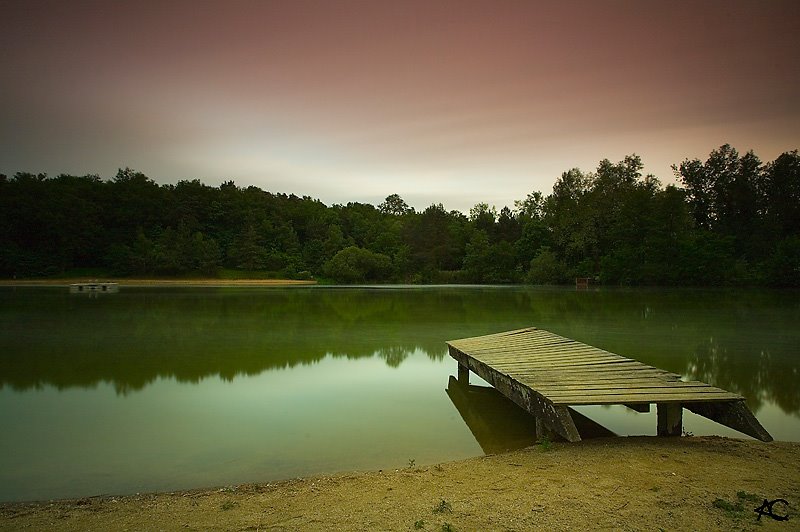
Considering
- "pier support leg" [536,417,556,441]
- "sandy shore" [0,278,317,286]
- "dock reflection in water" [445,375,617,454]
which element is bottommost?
"sandy shore" [0,278,317,286]

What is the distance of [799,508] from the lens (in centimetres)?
385

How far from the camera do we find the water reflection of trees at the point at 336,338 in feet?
34.4

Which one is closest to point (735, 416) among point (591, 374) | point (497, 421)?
point (591, 374)

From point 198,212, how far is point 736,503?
87315 mm

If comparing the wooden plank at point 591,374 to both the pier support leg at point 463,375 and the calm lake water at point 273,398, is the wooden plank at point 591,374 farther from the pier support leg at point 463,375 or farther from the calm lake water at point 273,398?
the pier support leg at point 463,375

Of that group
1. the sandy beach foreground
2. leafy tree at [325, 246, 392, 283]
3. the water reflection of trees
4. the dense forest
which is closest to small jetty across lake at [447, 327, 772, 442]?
the sandy beach foreground

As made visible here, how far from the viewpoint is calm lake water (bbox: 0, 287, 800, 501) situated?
5762mm

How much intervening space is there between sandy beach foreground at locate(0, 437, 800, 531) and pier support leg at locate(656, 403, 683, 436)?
560 millimetres

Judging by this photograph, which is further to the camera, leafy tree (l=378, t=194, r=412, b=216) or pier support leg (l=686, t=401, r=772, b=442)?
leafy tree (l=378, t=194, r=412, b=216)

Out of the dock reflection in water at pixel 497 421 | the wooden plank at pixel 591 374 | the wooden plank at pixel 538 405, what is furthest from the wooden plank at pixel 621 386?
the dock reflection in water at pixel 497 421

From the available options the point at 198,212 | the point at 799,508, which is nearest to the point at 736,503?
the point at 799,508

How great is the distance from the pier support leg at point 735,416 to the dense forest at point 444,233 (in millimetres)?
49101

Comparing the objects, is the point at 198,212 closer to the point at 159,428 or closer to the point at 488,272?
the point at 488,272

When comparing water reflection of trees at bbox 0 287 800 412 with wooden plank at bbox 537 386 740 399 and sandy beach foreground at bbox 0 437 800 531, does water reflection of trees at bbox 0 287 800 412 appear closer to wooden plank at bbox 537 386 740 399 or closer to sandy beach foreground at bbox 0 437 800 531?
wooden plank at bbox 537 386 740 399
